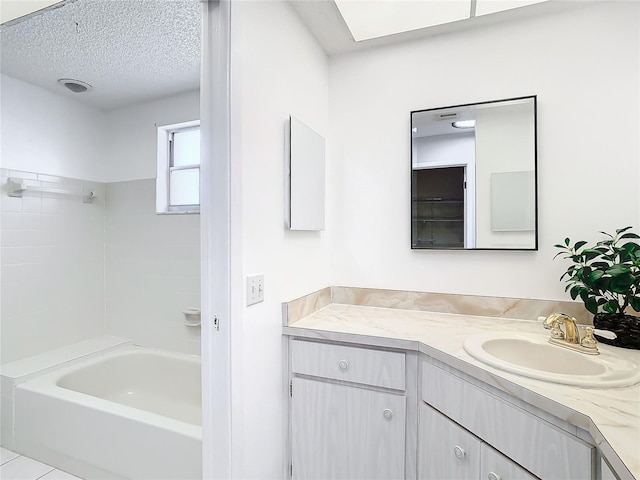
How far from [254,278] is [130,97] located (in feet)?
7.34

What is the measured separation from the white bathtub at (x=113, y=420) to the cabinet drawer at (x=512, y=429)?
3.50 feet

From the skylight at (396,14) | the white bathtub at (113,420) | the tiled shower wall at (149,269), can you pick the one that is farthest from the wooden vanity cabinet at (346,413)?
the skylight at (396,14)

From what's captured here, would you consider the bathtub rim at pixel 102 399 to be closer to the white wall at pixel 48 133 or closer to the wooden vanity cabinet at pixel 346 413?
the wooden vanity cabinet at pixel 346 413

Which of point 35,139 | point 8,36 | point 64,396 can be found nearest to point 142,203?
point 35,139

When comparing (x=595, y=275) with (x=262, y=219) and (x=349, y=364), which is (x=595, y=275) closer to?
(x=349, y=364)

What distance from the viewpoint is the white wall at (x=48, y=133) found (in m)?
2.33

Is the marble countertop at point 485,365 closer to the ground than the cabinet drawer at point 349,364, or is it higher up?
higher up

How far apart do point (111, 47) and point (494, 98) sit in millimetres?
2161

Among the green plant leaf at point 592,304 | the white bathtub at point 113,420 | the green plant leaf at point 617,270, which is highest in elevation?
the green plant leaf at point 617,270

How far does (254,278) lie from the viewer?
4.29 feet

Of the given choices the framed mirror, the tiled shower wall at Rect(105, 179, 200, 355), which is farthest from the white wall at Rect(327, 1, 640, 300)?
the tiled shower wall at Rect(105, 179, 200, 355)

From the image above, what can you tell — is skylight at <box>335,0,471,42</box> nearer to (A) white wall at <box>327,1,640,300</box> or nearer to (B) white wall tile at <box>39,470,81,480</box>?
(A) white wall at <box>327,1,640,300</box>

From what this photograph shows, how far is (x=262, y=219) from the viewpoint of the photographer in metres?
1.37

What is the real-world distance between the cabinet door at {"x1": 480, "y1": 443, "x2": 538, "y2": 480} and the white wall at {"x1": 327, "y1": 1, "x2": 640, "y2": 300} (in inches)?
32.9
